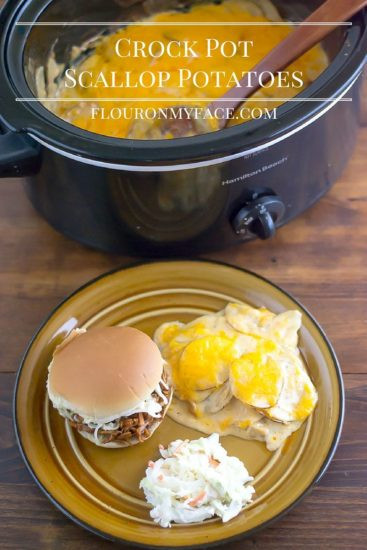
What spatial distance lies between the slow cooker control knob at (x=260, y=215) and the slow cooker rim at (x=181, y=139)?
0.14 m

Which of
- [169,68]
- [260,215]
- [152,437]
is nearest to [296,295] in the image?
[260,215]

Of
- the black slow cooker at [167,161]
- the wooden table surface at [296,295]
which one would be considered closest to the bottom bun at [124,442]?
the wooden table surface at [296,295]

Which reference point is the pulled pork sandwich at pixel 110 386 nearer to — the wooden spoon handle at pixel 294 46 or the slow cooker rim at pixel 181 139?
the slow cooker rim at pixel 181 139

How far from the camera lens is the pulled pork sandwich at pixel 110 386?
3.31ft

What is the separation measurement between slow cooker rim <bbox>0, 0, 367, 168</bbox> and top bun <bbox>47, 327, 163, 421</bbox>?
0.26 metres

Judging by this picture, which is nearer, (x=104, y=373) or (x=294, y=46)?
(x=104, y=373)

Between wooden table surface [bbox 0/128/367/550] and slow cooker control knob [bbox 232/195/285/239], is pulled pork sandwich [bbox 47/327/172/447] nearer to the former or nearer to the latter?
wooden table surface [bbox 0/128/367/550]

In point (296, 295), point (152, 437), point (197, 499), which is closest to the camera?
point (197, 499)

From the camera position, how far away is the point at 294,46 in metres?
1.19

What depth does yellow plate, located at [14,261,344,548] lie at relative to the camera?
997 mm

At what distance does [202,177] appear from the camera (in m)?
1.09

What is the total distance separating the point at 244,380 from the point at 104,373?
0.21m

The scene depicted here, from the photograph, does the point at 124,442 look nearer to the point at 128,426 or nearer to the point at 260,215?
the point at 128,426

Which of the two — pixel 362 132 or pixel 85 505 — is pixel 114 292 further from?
pixel 362 132
